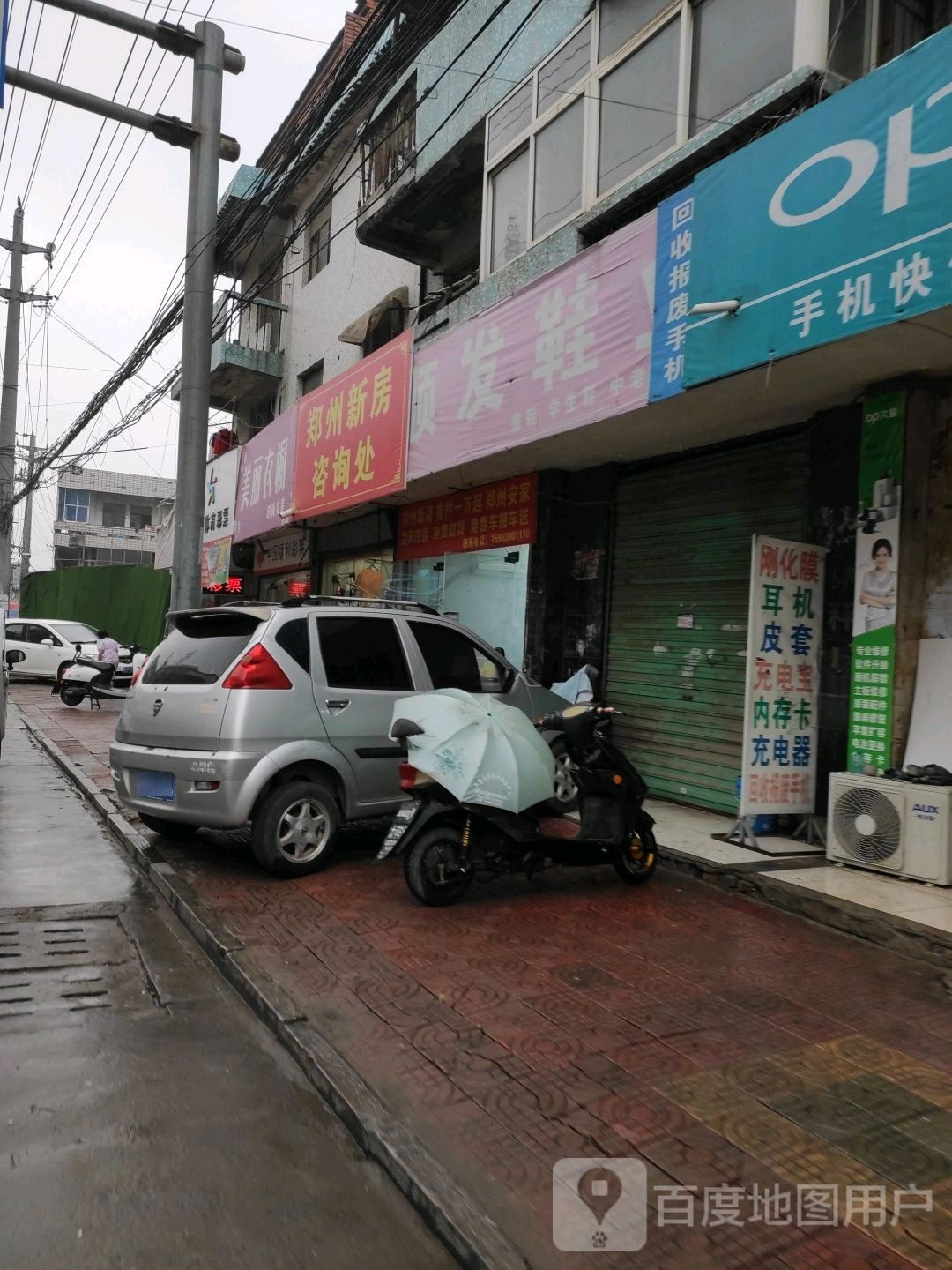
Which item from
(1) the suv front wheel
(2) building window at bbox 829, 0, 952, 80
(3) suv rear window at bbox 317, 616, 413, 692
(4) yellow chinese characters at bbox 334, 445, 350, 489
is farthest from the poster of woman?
(4) yellow chinese characters at bbox 334, 445, 350, 489

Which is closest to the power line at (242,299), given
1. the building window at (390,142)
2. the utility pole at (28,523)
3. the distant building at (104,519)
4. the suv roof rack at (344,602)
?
the building window at (390,142)

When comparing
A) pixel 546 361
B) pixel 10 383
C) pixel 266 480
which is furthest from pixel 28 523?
pixel 546 361

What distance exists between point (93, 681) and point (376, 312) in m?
8.45

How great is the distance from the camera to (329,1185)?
8.80 feet

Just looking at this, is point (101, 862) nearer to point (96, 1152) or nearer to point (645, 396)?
point (96, 1152)

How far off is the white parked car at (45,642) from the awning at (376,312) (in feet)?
33.4

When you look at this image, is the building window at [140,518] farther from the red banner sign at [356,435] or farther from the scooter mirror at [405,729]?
the scooter mirror at [405,729]

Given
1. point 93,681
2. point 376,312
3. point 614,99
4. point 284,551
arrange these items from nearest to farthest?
point 614,99 → point 376,312 → point 93,681 → point 284,551

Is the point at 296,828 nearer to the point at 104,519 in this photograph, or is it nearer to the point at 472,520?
the point at 472,520

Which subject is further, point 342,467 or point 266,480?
point 266,480

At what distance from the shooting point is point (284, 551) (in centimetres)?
1755

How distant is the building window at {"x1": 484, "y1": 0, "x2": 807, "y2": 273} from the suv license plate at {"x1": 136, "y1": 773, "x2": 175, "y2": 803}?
6.38 metres

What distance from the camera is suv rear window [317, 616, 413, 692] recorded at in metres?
6.31

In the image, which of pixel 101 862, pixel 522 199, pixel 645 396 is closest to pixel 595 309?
pixel 645 396
